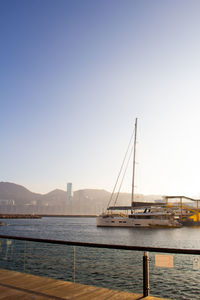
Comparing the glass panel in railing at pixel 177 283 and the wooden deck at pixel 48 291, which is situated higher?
the wooden deck at pixel 48 291

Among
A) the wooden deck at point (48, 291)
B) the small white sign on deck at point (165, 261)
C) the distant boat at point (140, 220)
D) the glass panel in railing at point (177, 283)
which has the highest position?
the small white sign on deck at point (165, 261)

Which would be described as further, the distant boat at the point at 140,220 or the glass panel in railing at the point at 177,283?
the distant boat at the point at 140,220

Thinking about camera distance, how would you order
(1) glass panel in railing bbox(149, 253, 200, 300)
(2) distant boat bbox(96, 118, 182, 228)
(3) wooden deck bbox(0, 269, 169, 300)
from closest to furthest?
1. (3) wooden deck bbox(0, 269, 169, 300)
2. (1) glass panel in railing bbox(149, 253, 200, 300)
3. (2) distant boat bbox(96, 118, 182, 228)

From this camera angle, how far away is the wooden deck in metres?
5.61

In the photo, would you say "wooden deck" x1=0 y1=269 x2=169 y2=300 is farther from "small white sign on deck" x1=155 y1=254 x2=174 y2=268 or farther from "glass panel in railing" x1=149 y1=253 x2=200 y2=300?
"glass panel in railing" x1=149 y1=253 x2=200 y2=300

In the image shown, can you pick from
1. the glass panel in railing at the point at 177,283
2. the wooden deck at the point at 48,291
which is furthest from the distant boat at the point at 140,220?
the wooden deck at the point at 48,291

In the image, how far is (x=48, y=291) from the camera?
6004 millimetres

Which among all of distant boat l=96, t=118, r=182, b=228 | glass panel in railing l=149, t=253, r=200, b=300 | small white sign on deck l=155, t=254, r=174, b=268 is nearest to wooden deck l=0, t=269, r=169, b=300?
small white sign on deck l=155, t=254, r=174, b=268

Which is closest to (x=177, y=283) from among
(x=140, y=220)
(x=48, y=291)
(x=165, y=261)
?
(x=165, y=261)

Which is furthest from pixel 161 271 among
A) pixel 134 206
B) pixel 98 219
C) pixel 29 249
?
pixel 98 219

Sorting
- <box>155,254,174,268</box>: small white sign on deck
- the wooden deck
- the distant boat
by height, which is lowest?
the distant boat

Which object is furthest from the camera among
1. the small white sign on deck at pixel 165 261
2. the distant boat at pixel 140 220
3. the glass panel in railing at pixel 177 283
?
→ the distant boat at pixel 140 220

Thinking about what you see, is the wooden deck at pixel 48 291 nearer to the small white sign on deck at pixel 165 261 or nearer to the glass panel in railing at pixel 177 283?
the small white sign on deck at pixel 165 261

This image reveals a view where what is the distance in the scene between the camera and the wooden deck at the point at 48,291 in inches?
221
